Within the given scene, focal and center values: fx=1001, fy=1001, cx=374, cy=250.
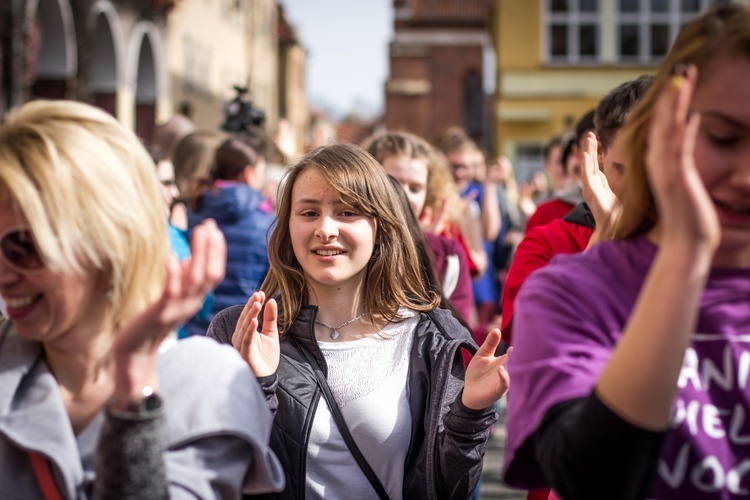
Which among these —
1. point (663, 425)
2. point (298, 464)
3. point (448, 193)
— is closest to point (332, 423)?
point (298, 464)

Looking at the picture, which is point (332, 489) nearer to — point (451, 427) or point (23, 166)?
point (451, 427)

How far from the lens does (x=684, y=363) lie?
67.4 inches

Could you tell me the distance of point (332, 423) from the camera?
9.08 feet

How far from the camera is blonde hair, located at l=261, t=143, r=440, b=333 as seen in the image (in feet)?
10.0

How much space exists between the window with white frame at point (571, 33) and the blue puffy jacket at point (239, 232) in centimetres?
2083

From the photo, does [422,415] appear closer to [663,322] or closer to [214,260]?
[214,260]

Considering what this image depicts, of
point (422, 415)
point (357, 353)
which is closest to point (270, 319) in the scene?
point (357, 353)

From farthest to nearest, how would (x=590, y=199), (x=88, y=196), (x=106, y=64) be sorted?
1. (x=106, y=64)
2. (x=590, y=199)
3. (x=88, y=196)

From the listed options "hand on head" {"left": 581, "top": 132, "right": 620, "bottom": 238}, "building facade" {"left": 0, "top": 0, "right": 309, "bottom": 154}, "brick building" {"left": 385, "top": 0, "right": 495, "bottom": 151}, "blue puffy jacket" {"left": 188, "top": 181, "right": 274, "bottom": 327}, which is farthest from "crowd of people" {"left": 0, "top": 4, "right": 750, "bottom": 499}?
"brick building" {"left": 385, "top": 0, "right": 495, "bottom": 151}

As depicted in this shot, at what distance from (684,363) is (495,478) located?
5131 millimetres

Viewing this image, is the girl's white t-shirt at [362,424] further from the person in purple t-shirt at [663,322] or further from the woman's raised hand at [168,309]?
the woman's raised hand at [168,309]

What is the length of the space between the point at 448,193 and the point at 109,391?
3642mm

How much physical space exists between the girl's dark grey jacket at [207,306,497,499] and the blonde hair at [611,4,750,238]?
995 millimetres

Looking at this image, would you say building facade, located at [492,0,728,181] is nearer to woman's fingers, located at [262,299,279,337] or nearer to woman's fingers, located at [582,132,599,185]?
woman's fingers, located at [582,132,599,185]
